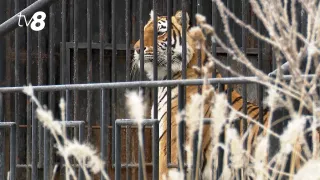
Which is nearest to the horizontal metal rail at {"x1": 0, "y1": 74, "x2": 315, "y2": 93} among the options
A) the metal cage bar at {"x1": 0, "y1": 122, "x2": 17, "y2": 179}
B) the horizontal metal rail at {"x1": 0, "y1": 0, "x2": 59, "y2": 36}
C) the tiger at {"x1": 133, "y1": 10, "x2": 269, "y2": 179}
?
the metal cage bar at {"x1": 0, "y1": 122, "x2": 17, "y2": 179}

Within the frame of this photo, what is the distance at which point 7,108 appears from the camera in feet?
25.6

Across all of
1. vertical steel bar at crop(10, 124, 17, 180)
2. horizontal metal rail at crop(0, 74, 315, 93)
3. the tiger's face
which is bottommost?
vertical steel bar at crop(10, 124, 17, 180)

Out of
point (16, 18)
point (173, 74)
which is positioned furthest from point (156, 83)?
point (173, 74)

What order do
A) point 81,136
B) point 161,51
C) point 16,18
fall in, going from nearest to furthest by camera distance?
point 81,136 < point 16,18 < point 161,51

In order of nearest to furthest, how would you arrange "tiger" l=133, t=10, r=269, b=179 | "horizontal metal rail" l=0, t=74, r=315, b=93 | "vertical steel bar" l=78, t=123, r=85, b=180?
1. "horizontal metal rail" l=0, t=74, r=315, b=93
2. "vertical steel bar" l=78, t=123, r=85, b=180
3. "tiger" l=133, t=10, r=269, b=179

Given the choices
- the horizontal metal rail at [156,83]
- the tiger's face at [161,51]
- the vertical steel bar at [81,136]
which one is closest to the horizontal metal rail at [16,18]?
the horizontal metal rail at [156,83]

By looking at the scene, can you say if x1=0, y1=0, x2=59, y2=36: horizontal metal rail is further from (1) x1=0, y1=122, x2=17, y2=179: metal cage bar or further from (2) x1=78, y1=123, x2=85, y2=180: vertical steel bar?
(2) x1=78, y1=123, x2=85, y2=180: vertical steel bar

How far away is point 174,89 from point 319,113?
3.99 meters

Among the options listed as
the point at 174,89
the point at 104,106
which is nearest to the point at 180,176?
the point at 104,106

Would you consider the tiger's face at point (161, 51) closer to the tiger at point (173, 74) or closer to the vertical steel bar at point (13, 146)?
the tiger at point (173, 74)

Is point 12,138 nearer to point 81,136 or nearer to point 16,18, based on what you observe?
point 81,136

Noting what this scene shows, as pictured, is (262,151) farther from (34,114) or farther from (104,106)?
(34,114)

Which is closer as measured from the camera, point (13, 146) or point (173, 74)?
point (13, 146)

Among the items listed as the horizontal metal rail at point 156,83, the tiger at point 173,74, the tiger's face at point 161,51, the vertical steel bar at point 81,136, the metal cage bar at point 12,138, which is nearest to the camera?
the horizontal metal rail at point 156,83
